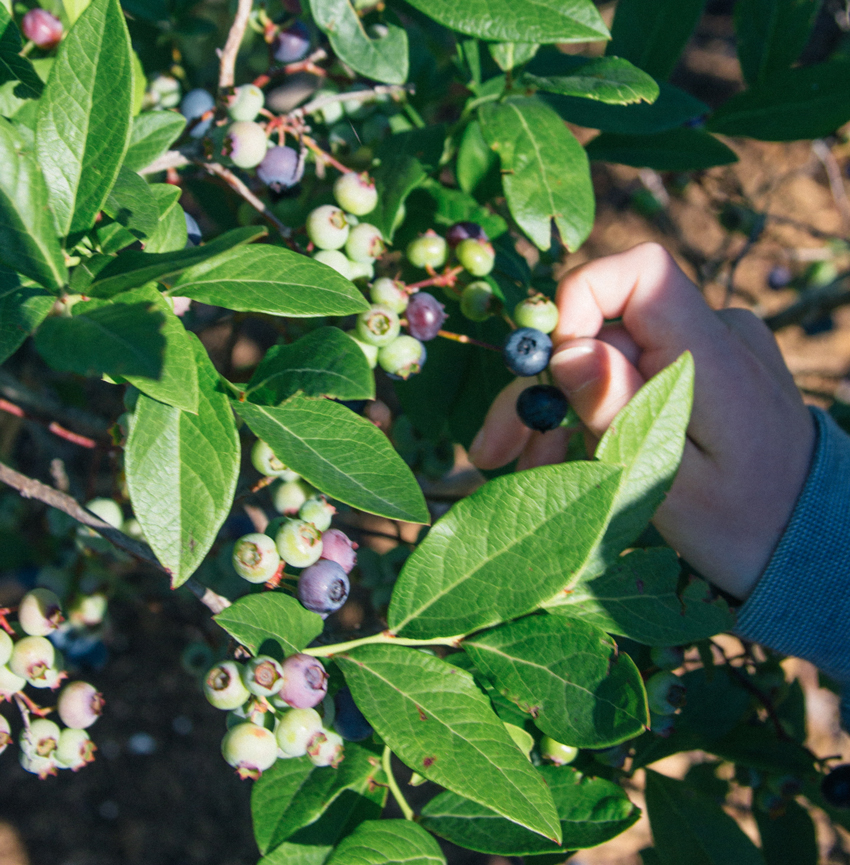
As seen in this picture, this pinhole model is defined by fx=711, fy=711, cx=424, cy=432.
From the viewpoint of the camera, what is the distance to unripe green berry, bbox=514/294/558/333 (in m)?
1.04

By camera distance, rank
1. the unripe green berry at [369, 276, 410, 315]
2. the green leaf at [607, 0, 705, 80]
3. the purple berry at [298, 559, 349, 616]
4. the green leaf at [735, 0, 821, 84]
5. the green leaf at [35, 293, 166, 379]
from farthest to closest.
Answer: the green leaf at [735, 0, 821, 84] → the green leaf at [607, 0, 705, 80] → the unripe green berry at [369, 276, 410, 315] → the purple berry at [298, 559, 349, 616] → the green leaf at [35, 293, 166, 379]

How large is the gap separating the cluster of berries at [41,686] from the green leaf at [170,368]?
1.57ft

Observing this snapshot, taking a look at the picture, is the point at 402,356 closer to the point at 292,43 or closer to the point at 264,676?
the point at 264,676

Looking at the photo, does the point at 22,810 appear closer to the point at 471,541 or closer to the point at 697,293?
the point at 471,541

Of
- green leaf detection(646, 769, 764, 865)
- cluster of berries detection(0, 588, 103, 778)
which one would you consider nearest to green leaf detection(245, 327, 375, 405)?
cluster of berries detection(0, 588, 103, 778)

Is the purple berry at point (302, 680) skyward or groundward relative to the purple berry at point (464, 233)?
groundward

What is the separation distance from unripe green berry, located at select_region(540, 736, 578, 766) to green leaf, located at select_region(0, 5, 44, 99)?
3.37 feet

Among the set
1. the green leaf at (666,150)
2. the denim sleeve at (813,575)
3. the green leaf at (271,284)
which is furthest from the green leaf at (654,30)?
the green leaf at (271,284)

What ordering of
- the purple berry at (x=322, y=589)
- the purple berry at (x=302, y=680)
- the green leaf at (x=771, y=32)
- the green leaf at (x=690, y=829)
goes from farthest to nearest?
1. the green leaf at (x=771, y=32)
2. the green leaf at (x=690, y=829)
3. the purple berry at (x=322, y=589)
4. the purple berry at (x=302, y=680)

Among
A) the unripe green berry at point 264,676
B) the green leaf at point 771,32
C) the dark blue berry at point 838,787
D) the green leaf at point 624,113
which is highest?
the green leaf at point 771,32

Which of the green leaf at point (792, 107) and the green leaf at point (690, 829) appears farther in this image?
the green leaf at point (792, 107)

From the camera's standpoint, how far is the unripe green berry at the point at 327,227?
0.99 metres

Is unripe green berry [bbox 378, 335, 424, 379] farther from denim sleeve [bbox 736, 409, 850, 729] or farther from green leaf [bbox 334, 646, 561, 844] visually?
denim sleeve [bbox 736, 409, 850, 729]

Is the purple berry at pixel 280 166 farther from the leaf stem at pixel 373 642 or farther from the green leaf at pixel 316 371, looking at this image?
the leaf stem at pixel 373 642
